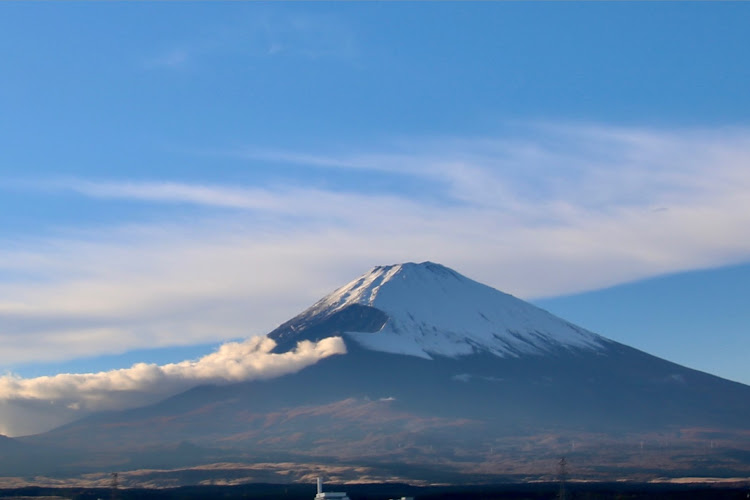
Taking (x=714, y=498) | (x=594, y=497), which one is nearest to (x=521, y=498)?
(x=594, y=497)

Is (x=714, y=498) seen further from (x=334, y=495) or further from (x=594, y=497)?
(x=334, y=495)

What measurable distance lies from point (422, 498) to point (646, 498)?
35818mm

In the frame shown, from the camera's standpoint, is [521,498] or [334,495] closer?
[334,495]

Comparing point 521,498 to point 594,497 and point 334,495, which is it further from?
point 334,495

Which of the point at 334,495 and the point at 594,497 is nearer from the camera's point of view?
the point at 334,495

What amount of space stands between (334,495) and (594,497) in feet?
152

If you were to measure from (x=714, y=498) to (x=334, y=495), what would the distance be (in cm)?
6304

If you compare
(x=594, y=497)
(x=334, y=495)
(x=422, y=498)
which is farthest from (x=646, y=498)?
(x=334, y=495)

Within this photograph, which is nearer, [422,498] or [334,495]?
[334,495]

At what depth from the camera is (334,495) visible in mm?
179625

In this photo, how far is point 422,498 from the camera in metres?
198

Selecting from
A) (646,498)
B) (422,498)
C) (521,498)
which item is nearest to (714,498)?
(646,498)

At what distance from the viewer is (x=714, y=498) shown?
7717 inches

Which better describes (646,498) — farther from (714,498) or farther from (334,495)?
(334,495)
